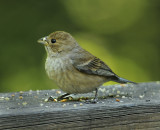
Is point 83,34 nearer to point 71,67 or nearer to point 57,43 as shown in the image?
point 57,43

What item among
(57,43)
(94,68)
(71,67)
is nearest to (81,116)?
(71,67)

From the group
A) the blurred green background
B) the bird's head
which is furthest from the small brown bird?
the blurred green background

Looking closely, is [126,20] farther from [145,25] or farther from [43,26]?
[43,26]

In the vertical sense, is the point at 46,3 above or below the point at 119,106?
above

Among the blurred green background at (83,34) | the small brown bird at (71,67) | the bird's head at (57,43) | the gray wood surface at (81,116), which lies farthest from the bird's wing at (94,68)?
the blurred green background at (83,34)

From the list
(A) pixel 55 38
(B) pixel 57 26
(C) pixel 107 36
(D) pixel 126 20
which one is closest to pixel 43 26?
(B) pixel 57 26
